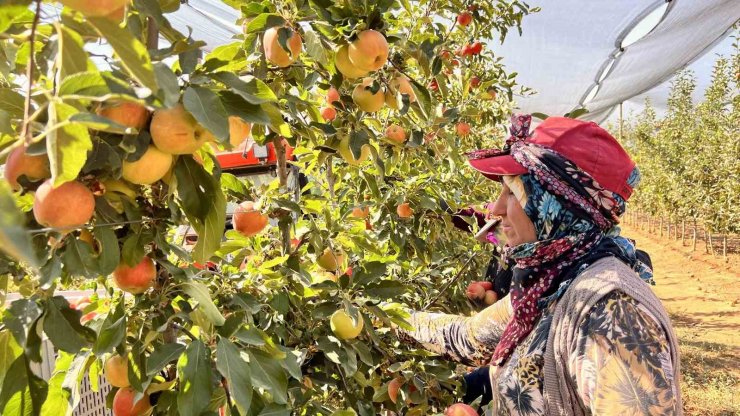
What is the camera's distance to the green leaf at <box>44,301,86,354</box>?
2.63ft

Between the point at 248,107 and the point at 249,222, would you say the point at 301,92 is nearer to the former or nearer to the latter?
the point at 249,222

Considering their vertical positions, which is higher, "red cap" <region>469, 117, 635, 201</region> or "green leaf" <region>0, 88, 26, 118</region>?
"red cap" <region>469, 117, 635, 201</region>

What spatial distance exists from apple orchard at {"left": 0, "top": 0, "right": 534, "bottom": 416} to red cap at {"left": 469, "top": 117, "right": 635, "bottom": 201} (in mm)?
339

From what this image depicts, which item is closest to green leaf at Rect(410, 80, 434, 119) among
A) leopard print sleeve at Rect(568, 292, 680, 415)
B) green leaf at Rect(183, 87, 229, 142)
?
leopard print sleeve at Rect(568, 292, 680, 415)

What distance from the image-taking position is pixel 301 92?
1.52 meters

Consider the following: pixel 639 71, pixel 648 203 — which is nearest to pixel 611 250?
pixel 639 71

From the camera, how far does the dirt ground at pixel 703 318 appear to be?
17.1ft

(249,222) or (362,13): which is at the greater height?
(362,13)

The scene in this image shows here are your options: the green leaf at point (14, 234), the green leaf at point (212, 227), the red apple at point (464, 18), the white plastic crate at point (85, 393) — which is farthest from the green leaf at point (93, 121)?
the red apple at point (464, 18)

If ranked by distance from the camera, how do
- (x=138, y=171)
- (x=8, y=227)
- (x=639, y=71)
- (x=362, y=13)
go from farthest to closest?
(x=639, y=71) < (x=362, y=13) < (x=138, y=171) < (x=8, y=227)

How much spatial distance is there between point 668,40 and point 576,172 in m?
7.50

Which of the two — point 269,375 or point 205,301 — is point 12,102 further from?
point 269,375

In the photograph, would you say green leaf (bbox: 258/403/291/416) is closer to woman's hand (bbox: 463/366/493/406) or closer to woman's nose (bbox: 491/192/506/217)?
woman's nose (bbox: 491/192/506/217)

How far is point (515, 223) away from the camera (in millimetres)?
1543
